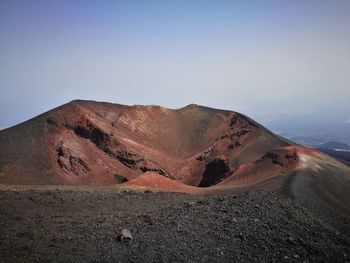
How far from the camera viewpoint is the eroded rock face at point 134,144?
34094 millimetres

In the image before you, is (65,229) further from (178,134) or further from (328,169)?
(178,134)

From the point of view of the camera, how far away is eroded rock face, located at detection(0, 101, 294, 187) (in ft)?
112

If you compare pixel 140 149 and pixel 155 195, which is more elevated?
pixel 140 149

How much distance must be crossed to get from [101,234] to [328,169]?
2106 centimetres

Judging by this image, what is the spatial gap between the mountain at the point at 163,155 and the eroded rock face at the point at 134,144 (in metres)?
0.09

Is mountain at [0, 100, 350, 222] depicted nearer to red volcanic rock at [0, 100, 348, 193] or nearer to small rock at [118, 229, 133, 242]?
red volcanic rock at [0, 100, 348, 193]

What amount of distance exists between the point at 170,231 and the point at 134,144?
2627 cm

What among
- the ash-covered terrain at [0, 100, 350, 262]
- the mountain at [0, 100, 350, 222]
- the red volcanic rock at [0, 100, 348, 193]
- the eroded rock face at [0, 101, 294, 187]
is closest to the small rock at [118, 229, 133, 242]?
the ash-covered terrain at [0, 100, 350, 262]

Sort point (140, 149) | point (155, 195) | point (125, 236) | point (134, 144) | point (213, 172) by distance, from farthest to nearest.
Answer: point (134, 144), point (140, 149), point (213, 172), point (155, 195), point (125, 236)

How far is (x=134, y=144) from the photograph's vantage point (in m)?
41.1

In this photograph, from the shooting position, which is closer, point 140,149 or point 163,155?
point 140,149

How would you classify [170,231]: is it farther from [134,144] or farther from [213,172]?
[134,144]

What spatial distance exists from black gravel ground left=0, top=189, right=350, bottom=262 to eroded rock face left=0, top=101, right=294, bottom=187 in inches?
524

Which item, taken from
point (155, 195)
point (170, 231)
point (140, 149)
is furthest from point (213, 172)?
point (170, 231)
